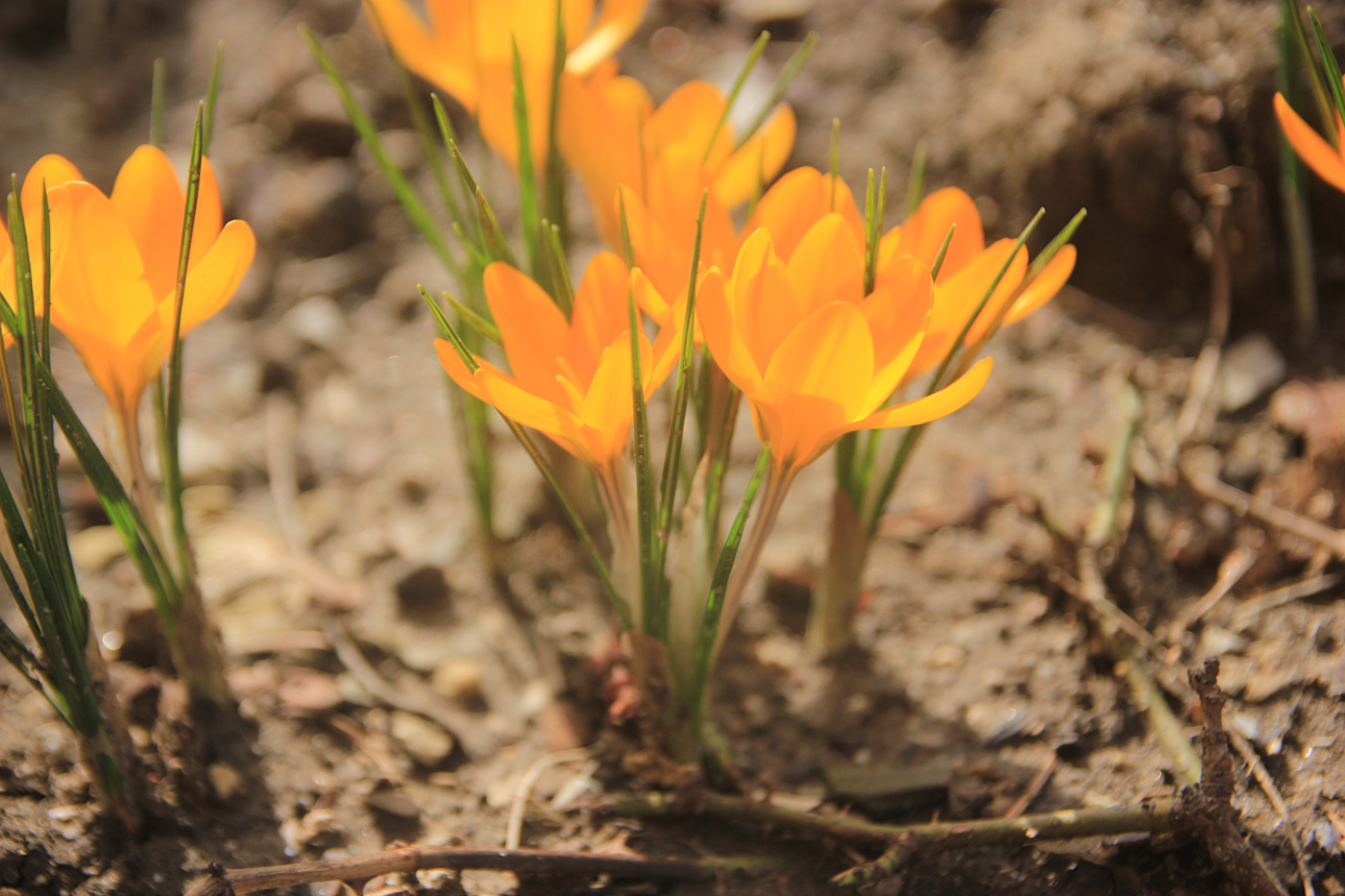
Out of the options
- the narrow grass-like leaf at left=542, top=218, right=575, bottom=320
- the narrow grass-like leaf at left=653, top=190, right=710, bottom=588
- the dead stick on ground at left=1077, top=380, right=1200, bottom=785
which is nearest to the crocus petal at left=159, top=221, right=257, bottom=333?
the narrow grass-like leaf at left=542, top=218, right=575, bottom=320

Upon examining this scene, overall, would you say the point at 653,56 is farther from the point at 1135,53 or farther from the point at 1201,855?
the point at 1201,855

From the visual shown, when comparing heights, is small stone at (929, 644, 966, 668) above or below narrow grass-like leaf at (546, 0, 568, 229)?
below

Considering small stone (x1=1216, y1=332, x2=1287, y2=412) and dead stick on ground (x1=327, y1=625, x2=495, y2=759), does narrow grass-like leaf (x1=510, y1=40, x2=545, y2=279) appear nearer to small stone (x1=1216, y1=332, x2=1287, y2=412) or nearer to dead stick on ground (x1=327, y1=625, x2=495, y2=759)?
dead stick on ground (x1=327, y1=625, x2=495, y2=759)

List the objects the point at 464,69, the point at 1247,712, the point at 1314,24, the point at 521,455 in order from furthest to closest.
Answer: the point at 521,455
the point at 464,69
the point at 1247,712
the point at 1314,24

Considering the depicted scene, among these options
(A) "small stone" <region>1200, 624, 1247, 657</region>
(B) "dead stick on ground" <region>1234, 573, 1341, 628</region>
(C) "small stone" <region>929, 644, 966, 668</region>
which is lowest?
(C) "small stone" <region>929, 644, 966, 668</region>

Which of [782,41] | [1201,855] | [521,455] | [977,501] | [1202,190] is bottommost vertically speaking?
[1201,855]

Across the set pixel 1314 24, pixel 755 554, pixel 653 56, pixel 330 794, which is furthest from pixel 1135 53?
pixel 330 794

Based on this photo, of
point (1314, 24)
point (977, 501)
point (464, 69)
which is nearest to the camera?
point (1314, 24)

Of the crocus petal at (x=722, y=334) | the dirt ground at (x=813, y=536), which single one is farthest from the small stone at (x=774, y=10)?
the crocus petal at (x=722, y=334)
